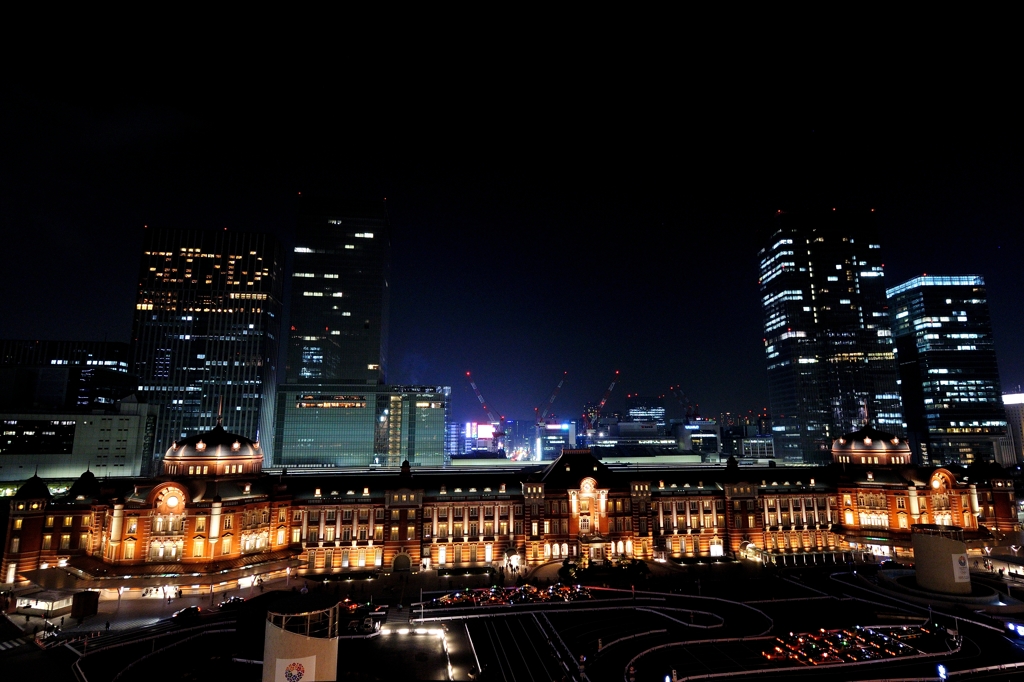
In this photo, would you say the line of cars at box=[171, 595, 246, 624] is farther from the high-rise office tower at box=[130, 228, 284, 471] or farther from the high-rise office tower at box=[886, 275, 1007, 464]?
the high-rise office tower at box=[886, 275, 1007, 464]

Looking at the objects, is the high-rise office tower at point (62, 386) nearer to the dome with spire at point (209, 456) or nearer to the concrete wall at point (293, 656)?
the dome with spire at point (209, 456)

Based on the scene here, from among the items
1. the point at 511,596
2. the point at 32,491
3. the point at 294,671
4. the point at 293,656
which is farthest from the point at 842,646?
the point at 32,491

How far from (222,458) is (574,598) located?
5411cm

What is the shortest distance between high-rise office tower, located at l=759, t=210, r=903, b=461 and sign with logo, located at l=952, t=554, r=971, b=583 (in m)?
127

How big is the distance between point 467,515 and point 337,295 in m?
120

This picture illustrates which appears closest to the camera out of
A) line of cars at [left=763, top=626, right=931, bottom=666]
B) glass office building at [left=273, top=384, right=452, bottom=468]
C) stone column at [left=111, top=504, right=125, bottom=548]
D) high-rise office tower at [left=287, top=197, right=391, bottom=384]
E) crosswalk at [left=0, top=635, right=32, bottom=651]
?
line of cars at [left=763, top=626, right=931, bottom=666]

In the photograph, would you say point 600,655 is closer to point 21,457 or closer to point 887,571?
point 887,571

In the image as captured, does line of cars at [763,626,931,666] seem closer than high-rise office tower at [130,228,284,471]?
Yes

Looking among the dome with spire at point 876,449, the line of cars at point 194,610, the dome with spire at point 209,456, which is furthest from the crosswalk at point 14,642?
the dome with spire at point 876,449

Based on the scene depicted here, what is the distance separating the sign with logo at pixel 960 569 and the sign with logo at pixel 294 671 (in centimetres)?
7264

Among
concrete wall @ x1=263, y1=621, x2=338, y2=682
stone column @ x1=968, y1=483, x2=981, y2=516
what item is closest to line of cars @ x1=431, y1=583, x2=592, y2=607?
concrete wall @ x1=263, y1=621, x2=338, y2=682

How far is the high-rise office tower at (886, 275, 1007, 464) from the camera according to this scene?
186 m

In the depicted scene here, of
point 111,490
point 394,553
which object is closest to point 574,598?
point 394,553

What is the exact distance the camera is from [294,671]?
92.0 ft
